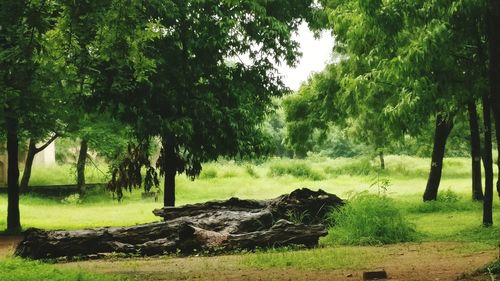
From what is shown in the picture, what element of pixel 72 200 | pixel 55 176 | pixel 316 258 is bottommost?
pixel 72 200

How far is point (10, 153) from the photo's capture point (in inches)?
806

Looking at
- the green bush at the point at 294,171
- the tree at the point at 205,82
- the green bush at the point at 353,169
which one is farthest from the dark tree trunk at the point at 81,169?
the green bush at the point at 353,169

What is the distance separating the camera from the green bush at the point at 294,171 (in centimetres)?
4538

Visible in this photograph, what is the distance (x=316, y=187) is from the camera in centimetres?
3759

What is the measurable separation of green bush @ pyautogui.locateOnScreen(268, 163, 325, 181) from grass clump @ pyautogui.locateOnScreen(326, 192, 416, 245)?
1204 inches

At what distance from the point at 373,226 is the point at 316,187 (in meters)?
23.9

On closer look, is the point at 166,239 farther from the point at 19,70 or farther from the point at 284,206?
the point at 19,70

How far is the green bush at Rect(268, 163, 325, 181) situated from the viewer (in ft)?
149

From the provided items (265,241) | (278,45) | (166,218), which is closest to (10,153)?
(166,218)

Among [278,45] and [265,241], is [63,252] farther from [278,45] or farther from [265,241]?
[278,45]

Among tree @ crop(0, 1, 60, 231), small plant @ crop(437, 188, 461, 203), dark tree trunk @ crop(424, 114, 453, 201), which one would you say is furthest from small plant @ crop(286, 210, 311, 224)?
dark tree trunk @ crop(424, 114, 453, 201)

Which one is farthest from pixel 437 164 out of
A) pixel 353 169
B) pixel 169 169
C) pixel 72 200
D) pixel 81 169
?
pixel 353 169

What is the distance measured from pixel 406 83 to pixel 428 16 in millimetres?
1502

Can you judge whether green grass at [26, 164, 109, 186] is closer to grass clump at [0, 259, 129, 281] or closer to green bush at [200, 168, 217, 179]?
green bush at [200, 168, 217, 179]
